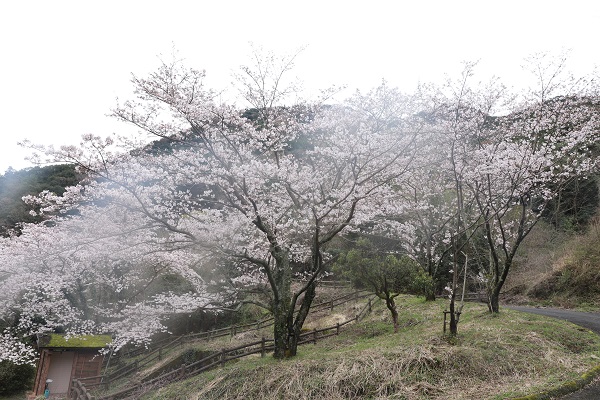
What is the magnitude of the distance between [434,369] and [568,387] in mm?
1966

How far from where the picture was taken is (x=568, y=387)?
5641mm

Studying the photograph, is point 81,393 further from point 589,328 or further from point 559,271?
point 559,271

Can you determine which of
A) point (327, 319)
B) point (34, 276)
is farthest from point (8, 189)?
point (327, 319)

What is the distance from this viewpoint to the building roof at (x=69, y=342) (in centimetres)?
1534

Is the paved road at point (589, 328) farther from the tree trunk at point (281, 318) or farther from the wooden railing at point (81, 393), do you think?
the wooden railing at point (81, 393)

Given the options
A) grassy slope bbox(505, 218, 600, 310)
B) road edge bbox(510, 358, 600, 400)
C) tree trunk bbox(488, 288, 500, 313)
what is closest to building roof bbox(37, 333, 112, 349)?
tree trunk bbox(488, 288, 500, 313)

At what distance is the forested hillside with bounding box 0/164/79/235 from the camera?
880 inches

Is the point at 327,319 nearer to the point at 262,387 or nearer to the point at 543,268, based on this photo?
the point at 262,387

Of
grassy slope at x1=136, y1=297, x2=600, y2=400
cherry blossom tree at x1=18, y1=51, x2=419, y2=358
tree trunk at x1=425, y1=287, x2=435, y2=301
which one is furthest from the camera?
tree trunk at x1=425, y1=287, x2=435, y2=301

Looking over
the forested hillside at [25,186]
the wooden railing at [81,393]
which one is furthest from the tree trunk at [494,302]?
the forested hillside at [25,186]

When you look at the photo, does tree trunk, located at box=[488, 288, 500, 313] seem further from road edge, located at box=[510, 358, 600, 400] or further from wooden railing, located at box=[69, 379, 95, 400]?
wooden railing, located at box=[69, 379, 95, 400]

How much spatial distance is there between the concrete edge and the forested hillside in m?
23.3

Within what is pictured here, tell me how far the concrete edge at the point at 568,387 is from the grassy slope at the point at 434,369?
6.0 inches

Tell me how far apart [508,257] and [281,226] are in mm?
6174
